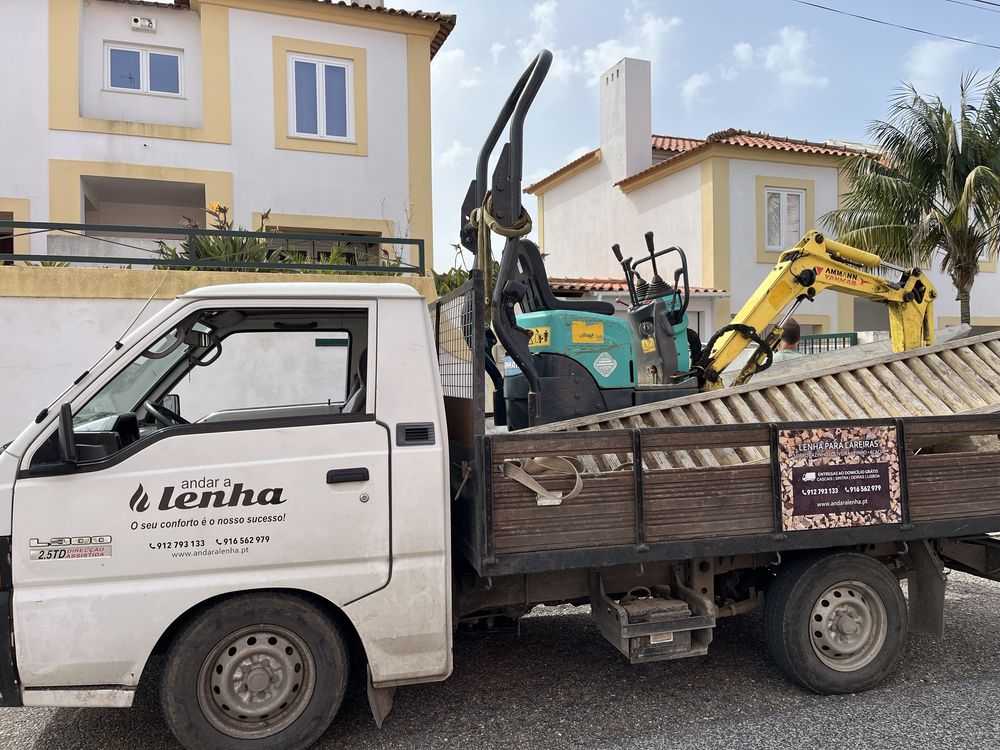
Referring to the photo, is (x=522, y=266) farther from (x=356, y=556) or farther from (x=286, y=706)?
(x=286, y=706)

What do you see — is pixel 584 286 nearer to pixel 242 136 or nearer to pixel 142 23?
pixel 242 136

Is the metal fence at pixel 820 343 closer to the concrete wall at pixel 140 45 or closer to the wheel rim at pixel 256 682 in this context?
the concrete wall at pixel 140 45

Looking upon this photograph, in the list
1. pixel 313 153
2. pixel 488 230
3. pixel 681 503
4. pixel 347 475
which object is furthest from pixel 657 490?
pixel 313 153

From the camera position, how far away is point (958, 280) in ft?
46.0

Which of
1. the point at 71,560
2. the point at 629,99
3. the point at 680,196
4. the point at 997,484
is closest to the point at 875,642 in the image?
the point at 997,484

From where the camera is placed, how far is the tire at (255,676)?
3367 mm

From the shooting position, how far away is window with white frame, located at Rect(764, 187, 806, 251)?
675 inches

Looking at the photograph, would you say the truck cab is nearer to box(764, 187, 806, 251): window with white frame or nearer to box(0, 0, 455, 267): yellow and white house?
box(0, 0, 455, 267): yellow and white house

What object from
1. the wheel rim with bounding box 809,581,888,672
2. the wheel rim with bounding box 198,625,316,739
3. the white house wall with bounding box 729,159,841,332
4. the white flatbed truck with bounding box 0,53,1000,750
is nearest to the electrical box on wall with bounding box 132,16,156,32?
the white flatbed truck with bounding box 0,53,1000,750

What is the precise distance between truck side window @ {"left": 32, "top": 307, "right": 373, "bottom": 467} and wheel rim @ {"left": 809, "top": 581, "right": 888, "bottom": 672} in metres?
2.78

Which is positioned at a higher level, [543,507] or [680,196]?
[680,196]

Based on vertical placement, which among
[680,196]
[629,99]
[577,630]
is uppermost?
[629,99]

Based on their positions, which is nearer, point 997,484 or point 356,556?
point 356,556

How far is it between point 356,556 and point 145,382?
1.49 meters
